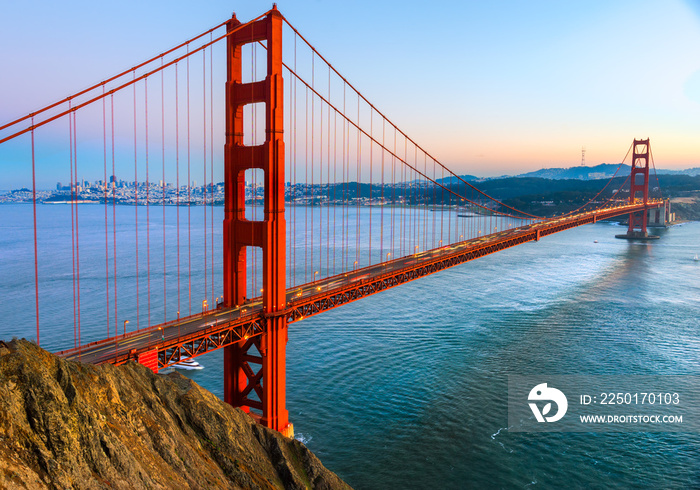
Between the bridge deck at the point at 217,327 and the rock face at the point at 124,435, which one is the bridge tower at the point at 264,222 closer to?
the bridge deck at the point at 217,327

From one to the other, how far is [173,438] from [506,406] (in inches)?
696

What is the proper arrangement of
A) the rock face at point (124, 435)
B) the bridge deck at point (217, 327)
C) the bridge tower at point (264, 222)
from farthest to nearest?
the bridge tower at point (264, 222) → the bridge deck at point (217, 327) → the rock face at point (124, 435)

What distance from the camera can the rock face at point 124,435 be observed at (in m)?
9.76

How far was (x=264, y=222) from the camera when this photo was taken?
21.6m

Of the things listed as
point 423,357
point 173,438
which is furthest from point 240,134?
point 423,357

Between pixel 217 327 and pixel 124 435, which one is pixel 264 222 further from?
pixel 124 435

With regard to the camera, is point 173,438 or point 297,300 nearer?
point 173,438

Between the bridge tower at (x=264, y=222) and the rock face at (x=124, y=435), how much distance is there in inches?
165

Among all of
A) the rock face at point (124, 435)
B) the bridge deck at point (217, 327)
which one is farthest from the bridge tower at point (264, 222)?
the rock face at point (124, 435)

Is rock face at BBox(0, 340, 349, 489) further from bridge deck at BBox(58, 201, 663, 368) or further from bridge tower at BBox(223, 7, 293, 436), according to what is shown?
bridge tower at BBox(223, 7, 293, 436)

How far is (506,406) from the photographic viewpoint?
85.4ft

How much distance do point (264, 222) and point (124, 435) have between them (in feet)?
36.2

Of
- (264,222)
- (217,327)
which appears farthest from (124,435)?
(264,222)

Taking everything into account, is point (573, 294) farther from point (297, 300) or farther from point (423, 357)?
point (297, 300)
